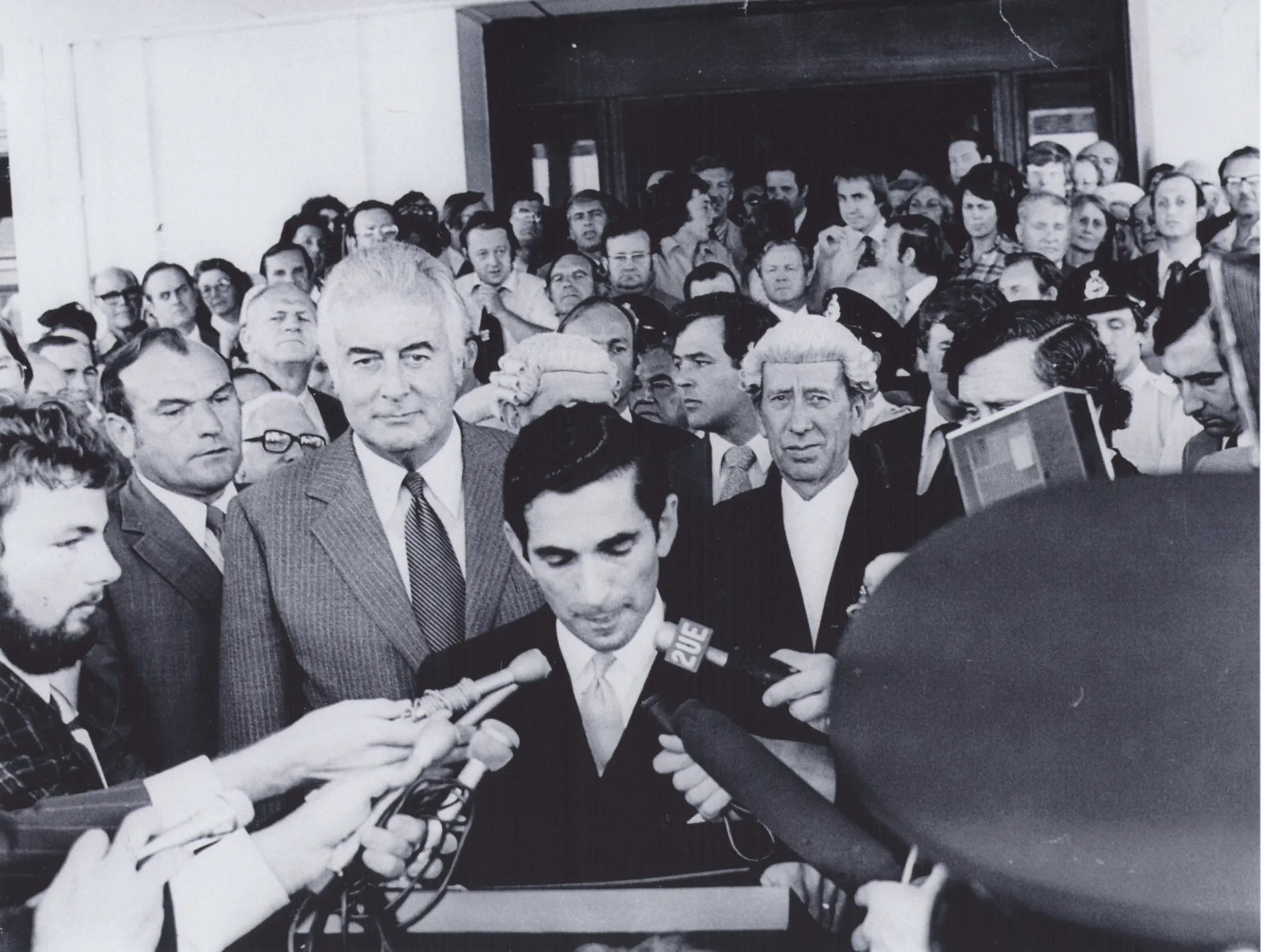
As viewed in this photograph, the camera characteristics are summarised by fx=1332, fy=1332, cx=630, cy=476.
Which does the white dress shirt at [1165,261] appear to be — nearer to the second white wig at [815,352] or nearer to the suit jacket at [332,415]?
the second white wig at [815,352]

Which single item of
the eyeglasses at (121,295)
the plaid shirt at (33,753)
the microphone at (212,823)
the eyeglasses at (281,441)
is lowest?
the microphone at (212,823)

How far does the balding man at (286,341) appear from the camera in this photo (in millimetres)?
2316

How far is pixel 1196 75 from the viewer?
2205 mm

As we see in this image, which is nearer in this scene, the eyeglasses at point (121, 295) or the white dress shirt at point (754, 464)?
the white dress shirt at point (754, 464)

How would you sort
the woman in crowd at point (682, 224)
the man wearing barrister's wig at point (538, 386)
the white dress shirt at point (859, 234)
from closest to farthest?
1. the man wearing barrister's wig at point (538, 386)
2. the white dress shirt at point (859, 234)
3. the woman in crowd at point (682, 224)

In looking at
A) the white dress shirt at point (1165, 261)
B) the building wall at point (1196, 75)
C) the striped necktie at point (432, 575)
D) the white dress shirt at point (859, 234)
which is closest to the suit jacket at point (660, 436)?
the striped necktie at point (432, 575)

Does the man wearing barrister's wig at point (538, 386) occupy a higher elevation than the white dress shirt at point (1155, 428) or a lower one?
higher

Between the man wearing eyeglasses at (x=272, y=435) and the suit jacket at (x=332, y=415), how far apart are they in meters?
0.04

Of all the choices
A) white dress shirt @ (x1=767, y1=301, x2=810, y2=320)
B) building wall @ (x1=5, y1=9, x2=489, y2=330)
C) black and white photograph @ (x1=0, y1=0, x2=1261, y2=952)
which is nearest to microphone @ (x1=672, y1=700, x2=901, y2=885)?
black and white photograph @ (x1=0, y1=0, x2=1261, y2=952)

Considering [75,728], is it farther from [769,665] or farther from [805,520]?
[805,520]

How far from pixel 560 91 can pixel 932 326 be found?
1.00m

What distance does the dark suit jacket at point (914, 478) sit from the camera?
2.02 meters

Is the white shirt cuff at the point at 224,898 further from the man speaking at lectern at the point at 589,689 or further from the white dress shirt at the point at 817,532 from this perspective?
the white dress shirt at the point at 817,532

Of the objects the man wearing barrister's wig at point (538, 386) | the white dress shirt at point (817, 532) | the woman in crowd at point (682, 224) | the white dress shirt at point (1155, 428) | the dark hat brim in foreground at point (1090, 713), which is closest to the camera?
the dark hat brim in foreground at point (1090, 713)
